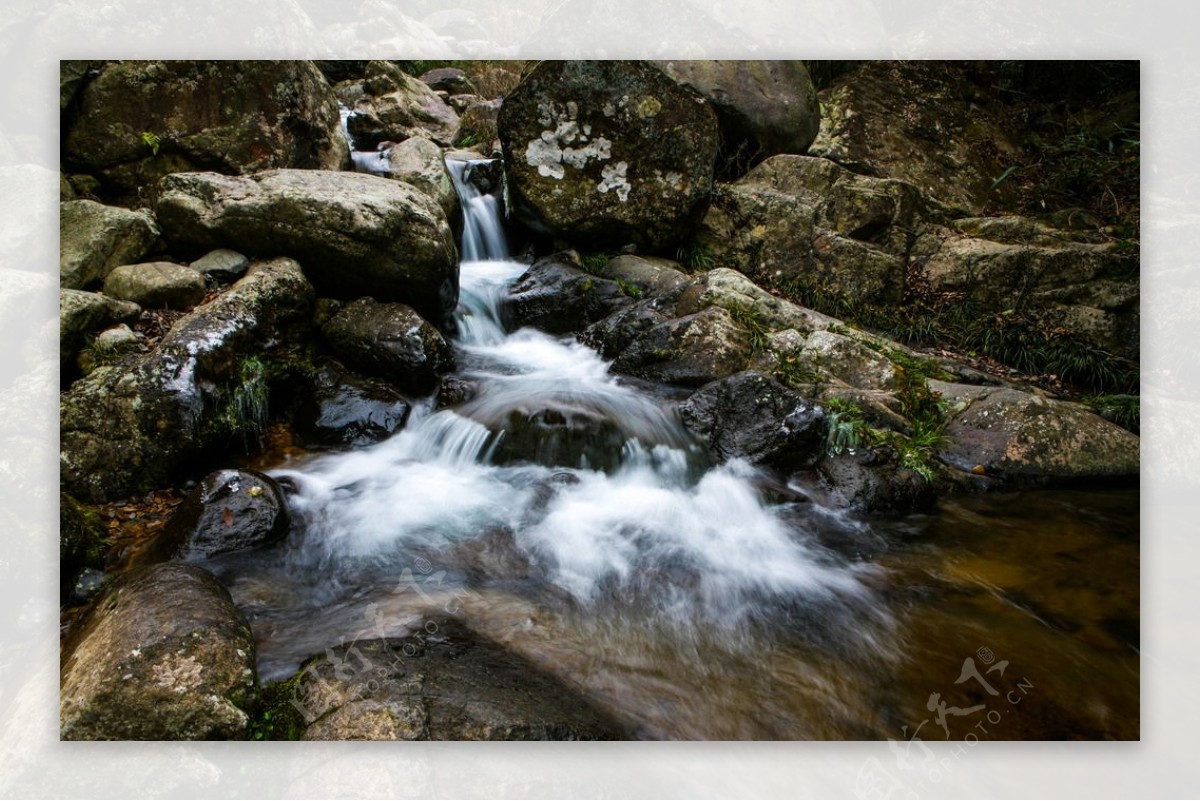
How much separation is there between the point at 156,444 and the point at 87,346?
31.0 inches

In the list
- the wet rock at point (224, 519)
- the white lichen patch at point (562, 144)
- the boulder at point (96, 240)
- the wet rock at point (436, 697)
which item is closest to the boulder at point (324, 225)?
the boulder at point (96, 240)

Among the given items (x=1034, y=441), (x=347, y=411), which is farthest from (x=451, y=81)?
(x=1034, y=441)

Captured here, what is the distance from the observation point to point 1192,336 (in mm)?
3688

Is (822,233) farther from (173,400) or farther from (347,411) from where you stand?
(173,400)

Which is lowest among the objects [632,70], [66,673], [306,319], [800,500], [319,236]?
[800,500]

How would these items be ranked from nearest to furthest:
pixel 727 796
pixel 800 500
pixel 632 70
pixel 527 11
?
pixel 727 796
pixel 800 500
pixel 632 70
pixel 527 11

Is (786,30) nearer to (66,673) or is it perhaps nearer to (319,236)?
(319,236)

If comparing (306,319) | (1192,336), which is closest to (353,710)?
(306,319)

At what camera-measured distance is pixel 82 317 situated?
360 centimetres

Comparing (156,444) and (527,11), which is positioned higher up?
(527,11)

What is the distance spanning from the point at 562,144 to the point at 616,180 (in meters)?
0.68

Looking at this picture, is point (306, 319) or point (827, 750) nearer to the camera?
point (827, 750)

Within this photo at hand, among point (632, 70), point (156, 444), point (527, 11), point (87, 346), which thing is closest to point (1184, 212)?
point (632, 70)

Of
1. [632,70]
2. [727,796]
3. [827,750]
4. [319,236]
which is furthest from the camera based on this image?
[632,70]
